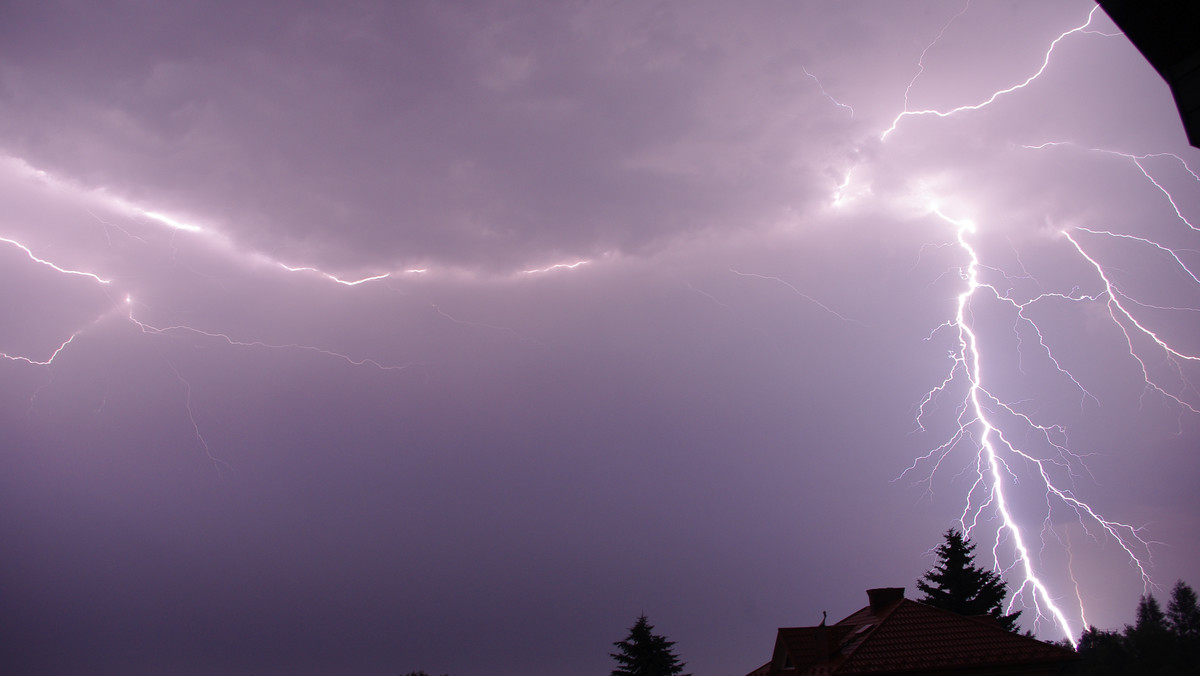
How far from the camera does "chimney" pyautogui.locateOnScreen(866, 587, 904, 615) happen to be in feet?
54.3

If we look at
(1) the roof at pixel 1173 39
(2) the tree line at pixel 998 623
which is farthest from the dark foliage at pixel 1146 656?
(1) the roof at pixel 1173 39

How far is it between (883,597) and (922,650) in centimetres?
294

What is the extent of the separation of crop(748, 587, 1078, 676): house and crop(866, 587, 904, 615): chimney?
671 mm

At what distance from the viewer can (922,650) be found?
544 inches

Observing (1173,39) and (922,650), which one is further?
(922,650)

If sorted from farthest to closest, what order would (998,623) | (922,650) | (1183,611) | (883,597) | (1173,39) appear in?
1. (1183,611)
2. (998,623)
3. (883,597)
4. (922,650)
5. (1173,39)

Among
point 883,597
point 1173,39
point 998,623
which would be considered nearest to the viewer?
point 1173,39

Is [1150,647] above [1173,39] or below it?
below

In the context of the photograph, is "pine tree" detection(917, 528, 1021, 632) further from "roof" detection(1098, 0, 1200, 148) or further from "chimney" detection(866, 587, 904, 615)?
"roof" detection(1098, 0, 1200, 148)

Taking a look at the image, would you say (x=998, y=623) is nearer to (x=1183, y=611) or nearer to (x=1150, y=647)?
(x=1150, y=647)

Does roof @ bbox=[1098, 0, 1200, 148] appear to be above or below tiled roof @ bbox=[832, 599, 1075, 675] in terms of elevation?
above

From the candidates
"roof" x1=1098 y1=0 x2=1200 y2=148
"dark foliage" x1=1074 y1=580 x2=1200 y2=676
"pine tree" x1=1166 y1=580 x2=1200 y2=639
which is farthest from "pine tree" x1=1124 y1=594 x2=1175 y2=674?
"roof" x1=1098 y1=0 x2=1200 y2=148

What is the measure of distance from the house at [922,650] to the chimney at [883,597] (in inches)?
26.4

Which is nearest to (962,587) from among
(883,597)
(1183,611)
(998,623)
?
(998,623)
